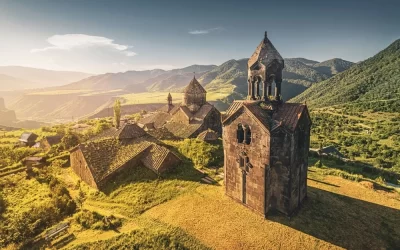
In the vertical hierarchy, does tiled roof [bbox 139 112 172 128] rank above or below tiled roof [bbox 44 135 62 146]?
above

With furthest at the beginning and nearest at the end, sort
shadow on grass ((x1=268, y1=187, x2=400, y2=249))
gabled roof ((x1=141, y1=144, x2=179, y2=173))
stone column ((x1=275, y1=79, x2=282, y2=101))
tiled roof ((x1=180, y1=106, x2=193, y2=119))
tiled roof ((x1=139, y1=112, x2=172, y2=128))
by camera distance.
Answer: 1. tiled roof ((x1=139, y1=112, x2=172, y2=128))
2. tiled roof ((x1=180, y1=106, x2=193, y2=119))
3. gabled roof ((x1=141, y1=144, x2=179, y2=173))
4. stone column ((x1=275, y1=79, x2=282, y2=101))
5. shadow on grass ((x1=268, y1=187, x2=400, y2=249))

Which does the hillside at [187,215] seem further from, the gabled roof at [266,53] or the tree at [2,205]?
the gabled roof at [266,53]

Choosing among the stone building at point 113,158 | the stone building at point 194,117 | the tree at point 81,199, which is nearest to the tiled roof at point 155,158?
the stone building at point 113,158

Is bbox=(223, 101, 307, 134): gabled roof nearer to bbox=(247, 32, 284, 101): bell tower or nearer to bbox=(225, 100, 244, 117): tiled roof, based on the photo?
bbox=(225, 100, 244, 117): tiled roof

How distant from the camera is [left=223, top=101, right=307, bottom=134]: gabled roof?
1596 cm

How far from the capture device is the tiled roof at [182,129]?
38.1m

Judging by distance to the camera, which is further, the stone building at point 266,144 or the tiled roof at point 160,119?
the tiled roof at point 160,119

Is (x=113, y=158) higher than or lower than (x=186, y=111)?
lower

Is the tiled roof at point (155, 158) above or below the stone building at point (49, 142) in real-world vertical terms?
above

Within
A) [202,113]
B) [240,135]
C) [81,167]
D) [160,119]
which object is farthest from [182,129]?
[240,135]

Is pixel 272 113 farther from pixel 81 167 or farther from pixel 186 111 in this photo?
pixel 186 111

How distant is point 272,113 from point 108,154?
18125mm

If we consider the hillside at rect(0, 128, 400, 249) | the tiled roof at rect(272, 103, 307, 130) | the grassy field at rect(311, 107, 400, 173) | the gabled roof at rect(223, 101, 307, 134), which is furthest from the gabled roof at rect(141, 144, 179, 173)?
the grassy field at rect(311, 107, 400, 173)

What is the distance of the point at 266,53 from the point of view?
677 inches
